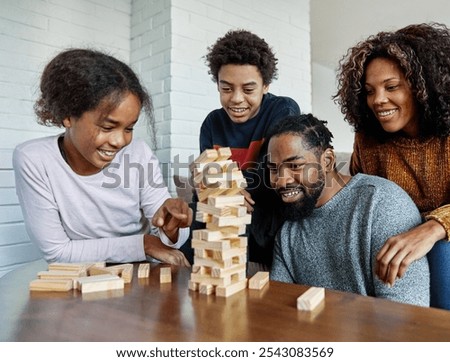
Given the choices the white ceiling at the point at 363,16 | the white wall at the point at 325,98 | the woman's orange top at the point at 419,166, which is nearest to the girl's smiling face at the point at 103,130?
the woman's orange top at the point at 419,166

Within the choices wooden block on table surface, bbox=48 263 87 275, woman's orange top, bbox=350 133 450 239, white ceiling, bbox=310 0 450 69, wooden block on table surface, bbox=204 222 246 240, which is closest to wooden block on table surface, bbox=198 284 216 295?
wooden block on table surface, bbox=204 222 246 240

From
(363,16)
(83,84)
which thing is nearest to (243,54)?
(83,84)

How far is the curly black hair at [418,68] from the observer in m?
1.47

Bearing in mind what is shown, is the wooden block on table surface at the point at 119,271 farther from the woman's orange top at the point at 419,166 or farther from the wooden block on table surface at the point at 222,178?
the woman's orange top at the point at 419,166

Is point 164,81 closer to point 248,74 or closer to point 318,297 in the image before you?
point 248,74

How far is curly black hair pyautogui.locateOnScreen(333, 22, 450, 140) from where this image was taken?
1470mm

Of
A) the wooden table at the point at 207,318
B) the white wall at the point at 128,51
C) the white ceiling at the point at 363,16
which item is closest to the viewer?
the wooden table at the point at 207,318

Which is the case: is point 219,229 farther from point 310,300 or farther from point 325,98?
point 325,98

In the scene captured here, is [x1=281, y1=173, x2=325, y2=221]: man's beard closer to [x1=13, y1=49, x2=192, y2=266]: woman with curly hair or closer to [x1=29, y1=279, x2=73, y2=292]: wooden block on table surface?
[x1=13, y1=49, x2=192, y2=266]: woman with curly hair

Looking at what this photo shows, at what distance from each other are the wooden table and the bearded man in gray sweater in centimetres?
41

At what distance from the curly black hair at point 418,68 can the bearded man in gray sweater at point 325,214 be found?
0.27 meters

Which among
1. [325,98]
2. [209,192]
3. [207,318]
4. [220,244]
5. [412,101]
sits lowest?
[207,318]

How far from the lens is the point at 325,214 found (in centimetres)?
138

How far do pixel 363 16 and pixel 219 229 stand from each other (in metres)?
4.54
